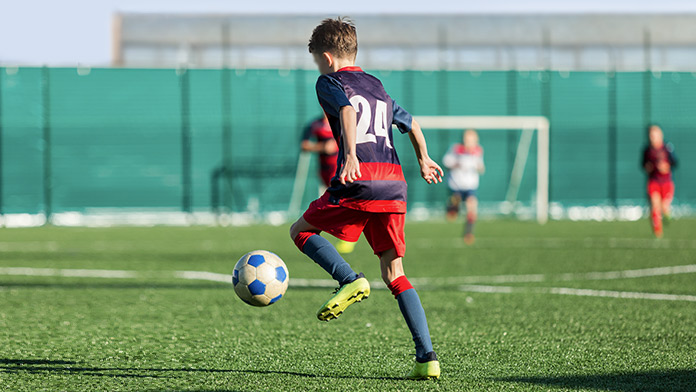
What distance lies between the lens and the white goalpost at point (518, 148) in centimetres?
1988

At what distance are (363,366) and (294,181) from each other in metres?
15.7

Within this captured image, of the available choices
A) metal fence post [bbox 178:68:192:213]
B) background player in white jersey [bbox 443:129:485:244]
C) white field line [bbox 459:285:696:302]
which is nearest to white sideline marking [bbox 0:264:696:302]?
white field line [bbox 459:285:696:302]

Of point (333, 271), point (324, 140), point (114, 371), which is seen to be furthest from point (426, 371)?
point (324, 140)

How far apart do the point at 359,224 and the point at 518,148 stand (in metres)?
17.4

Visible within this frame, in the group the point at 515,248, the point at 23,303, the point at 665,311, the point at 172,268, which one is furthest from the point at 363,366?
the point at 515,248

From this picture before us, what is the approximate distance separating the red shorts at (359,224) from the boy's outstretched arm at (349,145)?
→ 22 centimetres

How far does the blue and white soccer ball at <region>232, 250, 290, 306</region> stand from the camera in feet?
14.3

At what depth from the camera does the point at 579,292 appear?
7.24 m

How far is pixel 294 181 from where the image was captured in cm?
1991

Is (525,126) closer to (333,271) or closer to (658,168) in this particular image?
(658,168)

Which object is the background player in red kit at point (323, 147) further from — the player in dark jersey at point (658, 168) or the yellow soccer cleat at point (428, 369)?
the yellow soccer cleat at point (428, 369)

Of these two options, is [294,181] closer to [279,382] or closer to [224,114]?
[224,114]

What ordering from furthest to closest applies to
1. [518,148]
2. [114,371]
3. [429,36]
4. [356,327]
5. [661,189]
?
1. [429,36]
2. [518,148]
3. [661,189]
4. [356,327]
5. [114,371]

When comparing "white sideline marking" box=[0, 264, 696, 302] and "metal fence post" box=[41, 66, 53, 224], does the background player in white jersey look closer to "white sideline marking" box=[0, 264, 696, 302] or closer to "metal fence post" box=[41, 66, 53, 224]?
"white sideline marking" box=[0, 264, 696, 302]
